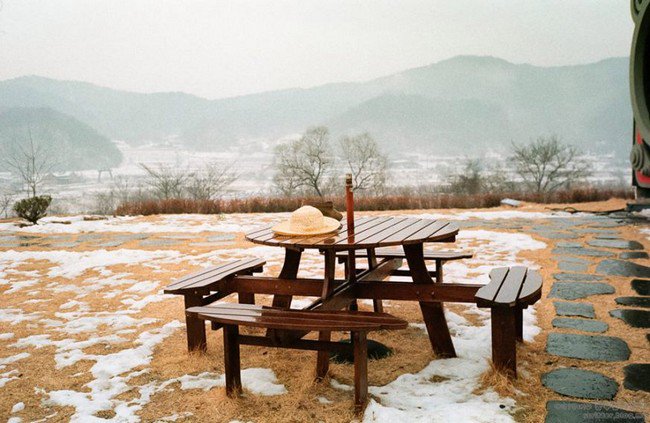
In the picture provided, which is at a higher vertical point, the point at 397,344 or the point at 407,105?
the point at 407,105

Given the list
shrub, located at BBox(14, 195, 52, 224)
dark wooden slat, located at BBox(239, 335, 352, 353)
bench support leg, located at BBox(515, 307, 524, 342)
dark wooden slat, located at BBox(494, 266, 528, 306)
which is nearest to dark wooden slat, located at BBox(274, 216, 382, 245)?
dark wooden slat, located at BBox(239, 335, 352, 353)

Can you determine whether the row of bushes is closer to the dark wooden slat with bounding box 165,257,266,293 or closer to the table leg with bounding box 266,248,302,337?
the dark wooden slat with bounding box 165,257,266,293

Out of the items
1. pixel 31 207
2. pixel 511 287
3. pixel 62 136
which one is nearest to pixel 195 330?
pixel 511 287

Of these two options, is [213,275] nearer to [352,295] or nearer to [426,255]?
[352,295]

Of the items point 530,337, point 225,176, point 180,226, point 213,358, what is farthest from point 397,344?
point 225,176

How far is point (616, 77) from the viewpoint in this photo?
5123 inches

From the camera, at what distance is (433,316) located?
9.23ft

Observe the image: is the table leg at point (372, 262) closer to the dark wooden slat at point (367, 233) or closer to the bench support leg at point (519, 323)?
the dark wooden slat at point (367, 233)

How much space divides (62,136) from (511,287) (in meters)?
99.5

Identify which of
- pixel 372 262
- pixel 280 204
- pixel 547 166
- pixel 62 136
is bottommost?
pixel 372 262

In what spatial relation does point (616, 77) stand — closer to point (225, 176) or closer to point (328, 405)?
point (225, 176)

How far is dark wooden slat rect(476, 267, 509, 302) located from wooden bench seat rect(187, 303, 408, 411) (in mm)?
519

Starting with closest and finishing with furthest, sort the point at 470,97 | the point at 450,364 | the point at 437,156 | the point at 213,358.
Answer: the point at 450,364 → the point at 213,358 → the point at 437,156 → the point at 470,97

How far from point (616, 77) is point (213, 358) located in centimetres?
15378
